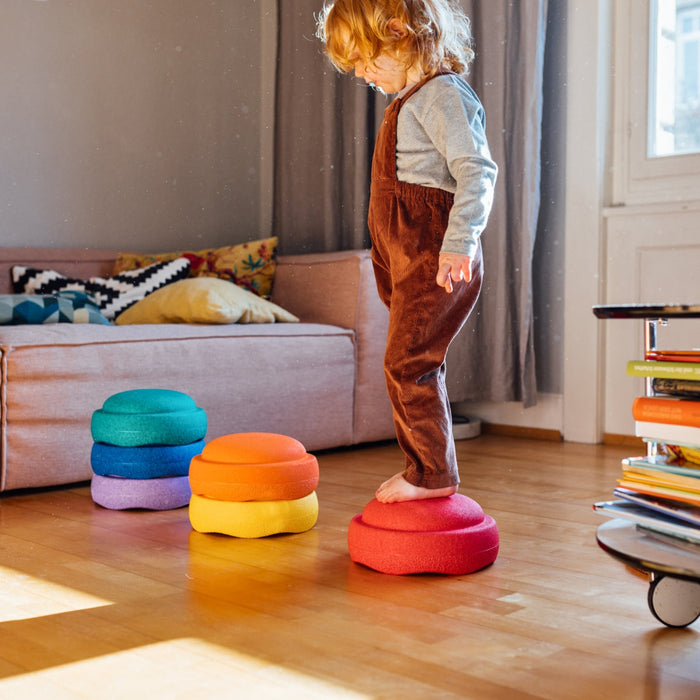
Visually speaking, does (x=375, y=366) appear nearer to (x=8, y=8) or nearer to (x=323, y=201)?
(x=323, y=201)

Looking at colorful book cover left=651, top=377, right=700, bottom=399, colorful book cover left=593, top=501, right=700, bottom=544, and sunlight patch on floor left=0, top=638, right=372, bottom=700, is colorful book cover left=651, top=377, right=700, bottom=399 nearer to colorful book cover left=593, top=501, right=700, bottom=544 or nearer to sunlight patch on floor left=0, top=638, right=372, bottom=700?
colorful book cover left=593, top=501, right=700, bottom=544

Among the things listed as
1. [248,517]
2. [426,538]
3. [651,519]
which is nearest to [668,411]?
[651,519]

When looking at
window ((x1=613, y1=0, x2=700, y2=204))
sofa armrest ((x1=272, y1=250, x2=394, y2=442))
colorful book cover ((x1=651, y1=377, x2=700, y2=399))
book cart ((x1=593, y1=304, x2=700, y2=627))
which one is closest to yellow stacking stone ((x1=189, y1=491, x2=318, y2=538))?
book cart ((x1=593, y1=304, x2=700, y2=627))

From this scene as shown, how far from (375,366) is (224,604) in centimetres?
166

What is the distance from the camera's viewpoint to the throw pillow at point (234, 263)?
321 centimetres

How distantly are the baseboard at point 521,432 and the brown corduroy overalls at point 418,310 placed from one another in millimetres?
1602

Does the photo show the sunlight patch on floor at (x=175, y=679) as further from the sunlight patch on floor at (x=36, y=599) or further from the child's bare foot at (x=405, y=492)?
the child's bare foot at (x=405, y=492)

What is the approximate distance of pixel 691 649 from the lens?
123cm

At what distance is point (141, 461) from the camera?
6.85 ft

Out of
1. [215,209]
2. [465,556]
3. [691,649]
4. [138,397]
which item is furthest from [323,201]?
[691,649]

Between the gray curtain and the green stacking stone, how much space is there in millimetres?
1308

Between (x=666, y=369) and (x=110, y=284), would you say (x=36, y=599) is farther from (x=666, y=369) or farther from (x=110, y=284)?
(x=110, y=284)

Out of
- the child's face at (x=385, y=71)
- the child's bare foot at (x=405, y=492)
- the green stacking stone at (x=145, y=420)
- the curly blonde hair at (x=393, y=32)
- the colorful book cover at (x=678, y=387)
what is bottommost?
the child's bare foot at (x=405, y=492)

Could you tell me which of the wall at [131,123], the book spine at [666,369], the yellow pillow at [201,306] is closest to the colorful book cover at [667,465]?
the book spine at [666,369]
